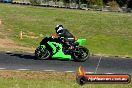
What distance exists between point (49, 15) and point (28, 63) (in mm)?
37782

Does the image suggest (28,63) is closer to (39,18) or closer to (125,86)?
(125,86)

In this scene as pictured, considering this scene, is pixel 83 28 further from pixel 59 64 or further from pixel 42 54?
pixel 59 64

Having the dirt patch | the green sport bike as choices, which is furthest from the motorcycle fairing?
the dirt patch

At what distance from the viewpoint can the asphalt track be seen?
20.6 meters

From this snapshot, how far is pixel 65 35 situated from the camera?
23156mm

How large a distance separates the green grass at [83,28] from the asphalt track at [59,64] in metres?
9.74

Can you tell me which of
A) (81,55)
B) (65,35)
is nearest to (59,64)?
(81,55)

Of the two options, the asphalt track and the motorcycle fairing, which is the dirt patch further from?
the motorcycle fairing

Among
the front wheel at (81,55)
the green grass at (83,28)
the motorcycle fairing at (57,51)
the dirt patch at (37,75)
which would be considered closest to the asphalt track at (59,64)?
the front wheel at (81,55)

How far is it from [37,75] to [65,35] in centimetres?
501

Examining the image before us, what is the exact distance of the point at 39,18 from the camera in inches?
2175

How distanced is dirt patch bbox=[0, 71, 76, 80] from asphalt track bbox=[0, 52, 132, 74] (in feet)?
3.27

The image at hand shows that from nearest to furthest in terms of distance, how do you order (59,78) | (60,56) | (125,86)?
(125,86) < (59,78) < (60,56)

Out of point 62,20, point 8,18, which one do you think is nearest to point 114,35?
point 62,20
